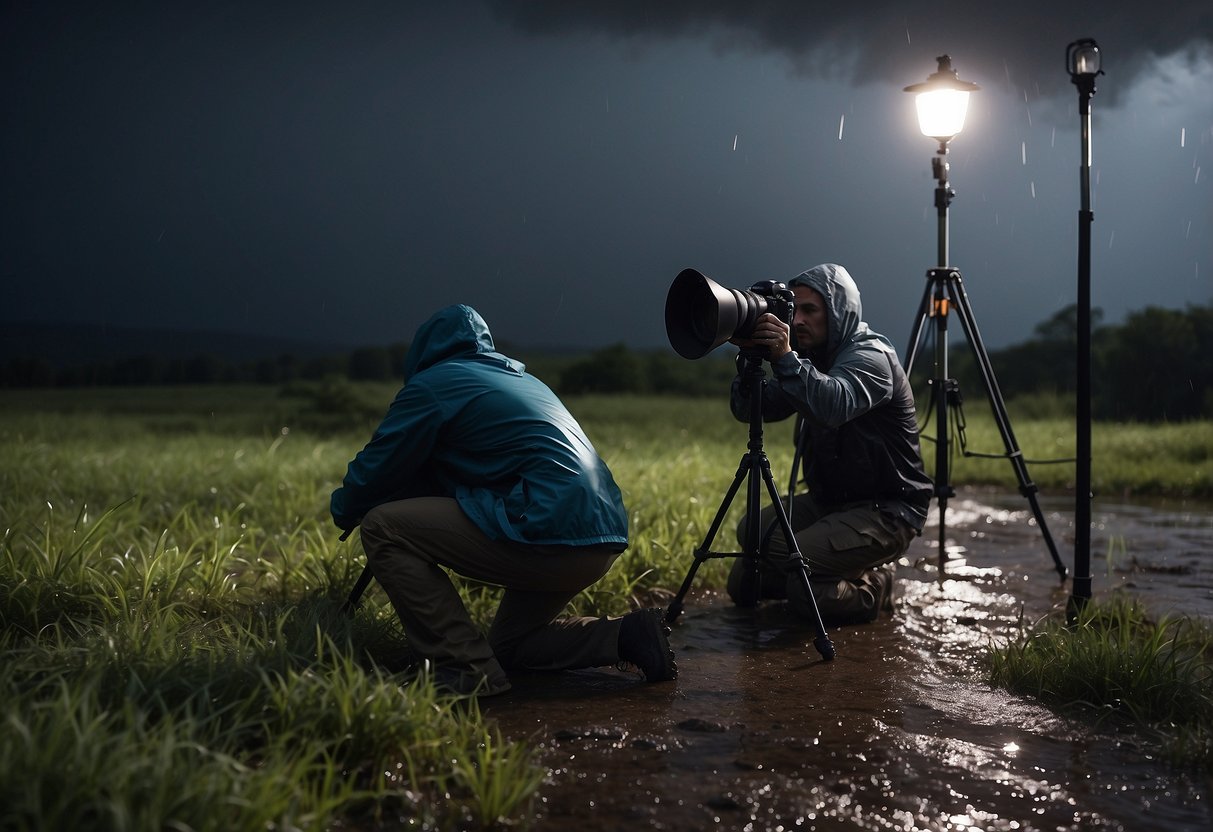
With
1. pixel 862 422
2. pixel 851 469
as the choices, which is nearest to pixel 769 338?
pixel 862 422

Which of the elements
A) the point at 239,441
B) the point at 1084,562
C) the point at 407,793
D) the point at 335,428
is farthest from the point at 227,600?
the point at 335,428

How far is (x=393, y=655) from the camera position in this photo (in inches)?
150

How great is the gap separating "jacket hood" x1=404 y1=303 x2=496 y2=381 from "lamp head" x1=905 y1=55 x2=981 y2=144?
3.32 m

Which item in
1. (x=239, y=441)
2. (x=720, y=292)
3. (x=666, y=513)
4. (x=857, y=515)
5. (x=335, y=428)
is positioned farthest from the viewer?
(x=335, y=428)

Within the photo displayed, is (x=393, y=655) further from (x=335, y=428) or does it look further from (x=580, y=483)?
(x=335, y=428)

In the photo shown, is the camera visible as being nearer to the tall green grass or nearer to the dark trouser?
the dark trouser

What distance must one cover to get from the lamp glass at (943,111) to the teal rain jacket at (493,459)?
3.32 meters

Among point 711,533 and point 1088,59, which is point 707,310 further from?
point 1088,59

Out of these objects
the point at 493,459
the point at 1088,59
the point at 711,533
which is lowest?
the point at 711,533

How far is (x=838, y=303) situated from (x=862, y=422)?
21.7 inches

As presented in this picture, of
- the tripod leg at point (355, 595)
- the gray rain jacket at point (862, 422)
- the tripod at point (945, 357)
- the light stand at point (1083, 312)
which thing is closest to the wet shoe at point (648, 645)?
the tripod leg at point (355, 595)

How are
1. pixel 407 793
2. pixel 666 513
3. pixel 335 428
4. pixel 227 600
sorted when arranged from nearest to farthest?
pixel 407 793
pixel 227 600
pixel 666 513
pixel 335 428

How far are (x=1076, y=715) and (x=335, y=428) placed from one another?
37.3 feet

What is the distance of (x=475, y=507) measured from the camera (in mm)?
3428
